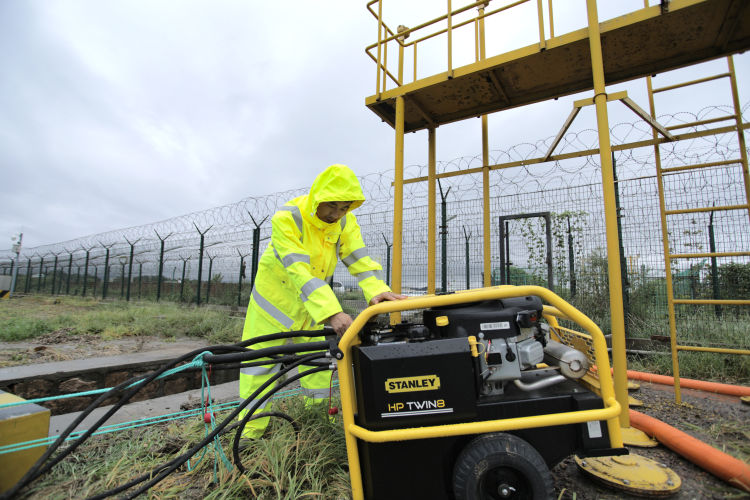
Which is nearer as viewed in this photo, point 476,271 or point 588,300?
point 588,300

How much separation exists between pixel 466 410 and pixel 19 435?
7.70 ft

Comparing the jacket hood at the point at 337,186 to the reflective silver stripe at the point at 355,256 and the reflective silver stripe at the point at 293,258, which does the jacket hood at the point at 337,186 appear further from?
the reflective silver stripe at the point at 355,256

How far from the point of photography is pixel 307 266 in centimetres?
230

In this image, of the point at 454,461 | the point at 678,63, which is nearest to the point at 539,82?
the point at 678,63

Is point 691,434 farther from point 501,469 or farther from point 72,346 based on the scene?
point 72,346

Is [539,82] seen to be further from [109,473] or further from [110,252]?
[110,252]

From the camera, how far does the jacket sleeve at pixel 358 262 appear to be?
104 inches

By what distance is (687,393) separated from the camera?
3.12 metres

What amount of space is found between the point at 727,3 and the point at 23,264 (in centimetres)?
3658

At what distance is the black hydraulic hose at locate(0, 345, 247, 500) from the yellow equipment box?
0.14 metres

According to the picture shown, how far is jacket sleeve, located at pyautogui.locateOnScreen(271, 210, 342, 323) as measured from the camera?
2.02 metres

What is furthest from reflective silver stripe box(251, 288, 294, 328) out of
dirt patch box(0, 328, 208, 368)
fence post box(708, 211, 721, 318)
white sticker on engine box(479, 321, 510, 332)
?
fence post box(708, 211, 721, 318)

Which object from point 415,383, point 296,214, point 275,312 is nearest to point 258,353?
point 275,312

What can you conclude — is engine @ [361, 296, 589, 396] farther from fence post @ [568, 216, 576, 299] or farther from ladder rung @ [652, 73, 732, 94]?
fence post @ [568, 216, 576, 299]
